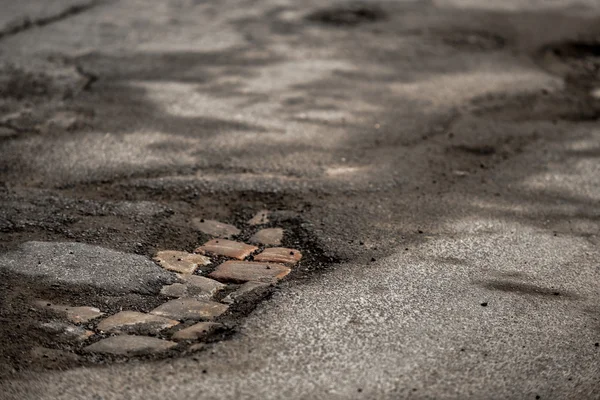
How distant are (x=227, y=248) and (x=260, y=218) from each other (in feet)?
1.17

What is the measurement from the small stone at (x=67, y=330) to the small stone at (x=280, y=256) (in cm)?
96

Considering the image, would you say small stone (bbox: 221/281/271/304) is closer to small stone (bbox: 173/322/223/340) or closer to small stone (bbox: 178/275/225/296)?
small stone (bbox: 178/275/225/296)

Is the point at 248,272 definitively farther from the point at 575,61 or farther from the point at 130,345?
the point at 575,61

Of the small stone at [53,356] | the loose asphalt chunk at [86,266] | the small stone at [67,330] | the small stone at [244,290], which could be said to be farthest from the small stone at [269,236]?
the small stone at [53,356]

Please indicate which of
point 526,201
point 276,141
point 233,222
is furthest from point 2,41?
point 526,201

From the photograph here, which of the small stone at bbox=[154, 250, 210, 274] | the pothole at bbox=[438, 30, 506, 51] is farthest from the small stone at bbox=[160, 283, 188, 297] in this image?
the pothole at bbox=[438, 30, 506, 51]

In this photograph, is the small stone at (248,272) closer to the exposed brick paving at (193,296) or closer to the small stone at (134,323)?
the exposed brick paving at (193,296)

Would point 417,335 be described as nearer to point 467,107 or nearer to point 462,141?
point 462,141

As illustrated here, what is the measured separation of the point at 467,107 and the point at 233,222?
252 centimetres

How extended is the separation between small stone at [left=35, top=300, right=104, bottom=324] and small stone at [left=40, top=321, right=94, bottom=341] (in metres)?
0.05

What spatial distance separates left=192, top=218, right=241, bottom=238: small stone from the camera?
4.26m

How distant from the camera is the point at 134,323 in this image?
3.40 m

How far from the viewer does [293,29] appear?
7.96m

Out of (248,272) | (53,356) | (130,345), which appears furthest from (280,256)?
(53,356)
